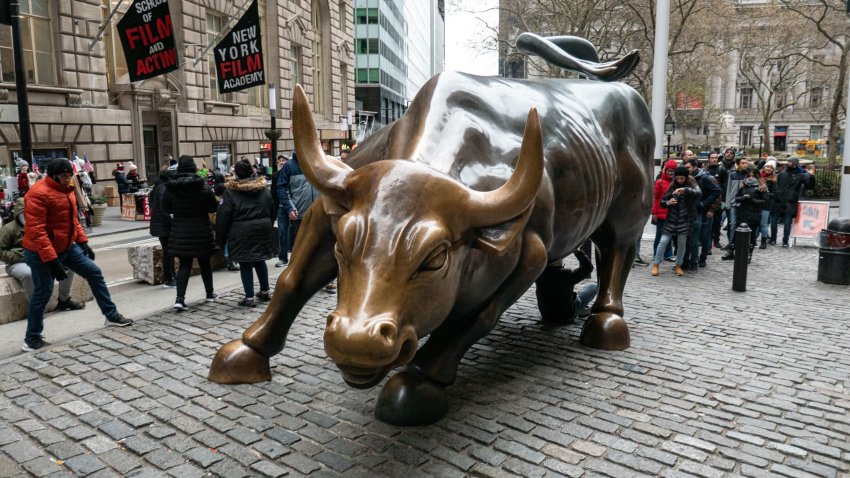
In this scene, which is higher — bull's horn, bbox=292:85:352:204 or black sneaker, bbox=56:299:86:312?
bull's horn, bbox=292:85:352:204

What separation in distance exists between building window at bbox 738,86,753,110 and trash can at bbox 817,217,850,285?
6260 centimetres

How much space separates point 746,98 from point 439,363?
233ft

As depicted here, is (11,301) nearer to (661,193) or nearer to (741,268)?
(741,268)

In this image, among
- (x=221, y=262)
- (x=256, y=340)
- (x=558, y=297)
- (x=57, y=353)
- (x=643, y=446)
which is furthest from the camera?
(x=221, y=262)

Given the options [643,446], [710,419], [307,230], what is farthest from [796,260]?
[307,230]

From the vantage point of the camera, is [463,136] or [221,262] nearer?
[463,136]

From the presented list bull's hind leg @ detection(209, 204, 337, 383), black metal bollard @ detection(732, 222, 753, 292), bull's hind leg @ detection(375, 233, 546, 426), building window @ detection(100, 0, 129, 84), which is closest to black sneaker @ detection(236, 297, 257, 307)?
bull's hind leg @ detection(209, 204, 337, 383)

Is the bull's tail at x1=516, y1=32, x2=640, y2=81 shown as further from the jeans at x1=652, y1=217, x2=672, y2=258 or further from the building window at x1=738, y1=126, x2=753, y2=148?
the building window at x1=738, y1=126, x2=753, y2=148

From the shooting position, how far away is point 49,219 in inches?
230

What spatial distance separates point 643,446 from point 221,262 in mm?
7662

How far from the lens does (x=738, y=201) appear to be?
12.2 m

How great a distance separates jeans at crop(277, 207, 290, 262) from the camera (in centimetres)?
996

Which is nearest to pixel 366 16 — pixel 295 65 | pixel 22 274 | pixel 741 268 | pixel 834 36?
pixel 295 65

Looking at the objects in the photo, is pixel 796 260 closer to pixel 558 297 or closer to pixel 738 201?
pixel 738 201
